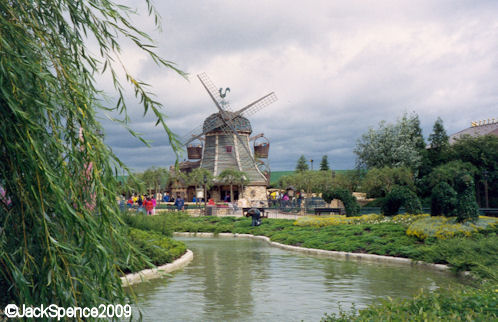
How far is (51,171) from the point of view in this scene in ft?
11.3

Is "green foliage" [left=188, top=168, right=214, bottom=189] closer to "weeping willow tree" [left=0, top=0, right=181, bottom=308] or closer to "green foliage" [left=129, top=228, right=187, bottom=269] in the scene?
"green foliage" [left=129, top=228, right=187, bottom=269]

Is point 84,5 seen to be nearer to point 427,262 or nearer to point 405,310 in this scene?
point 405,310

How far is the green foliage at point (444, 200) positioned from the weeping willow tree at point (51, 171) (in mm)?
12865

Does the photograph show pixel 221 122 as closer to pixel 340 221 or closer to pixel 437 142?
pixel 437 142

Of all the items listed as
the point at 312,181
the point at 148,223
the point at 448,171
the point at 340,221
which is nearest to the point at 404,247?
the point at 340,221

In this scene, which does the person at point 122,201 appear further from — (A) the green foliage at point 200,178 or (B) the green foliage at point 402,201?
→ (A) the green foliage at point 200,178

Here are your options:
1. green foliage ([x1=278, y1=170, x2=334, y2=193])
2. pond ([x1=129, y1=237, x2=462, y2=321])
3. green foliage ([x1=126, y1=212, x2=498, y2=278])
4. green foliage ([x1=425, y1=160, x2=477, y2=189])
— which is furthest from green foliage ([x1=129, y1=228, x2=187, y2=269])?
green foliage ([x1=278, y1=170, x2=334, y2=193])

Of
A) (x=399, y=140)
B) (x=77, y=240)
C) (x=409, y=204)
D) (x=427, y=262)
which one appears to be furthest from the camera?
(x=399, y=140)

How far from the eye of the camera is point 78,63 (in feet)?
13.8

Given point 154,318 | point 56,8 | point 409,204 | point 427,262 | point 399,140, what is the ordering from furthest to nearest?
1. point 399,140
2. point 409,204
3. point 427,262
4. point 154,318
5. point 56,8

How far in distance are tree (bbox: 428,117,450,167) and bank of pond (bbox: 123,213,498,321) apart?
24.7 metres

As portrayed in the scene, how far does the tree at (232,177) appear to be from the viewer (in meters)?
53.6

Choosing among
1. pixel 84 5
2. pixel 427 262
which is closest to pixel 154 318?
pixel 84 5

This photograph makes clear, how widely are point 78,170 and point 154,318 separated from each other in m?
4.20
